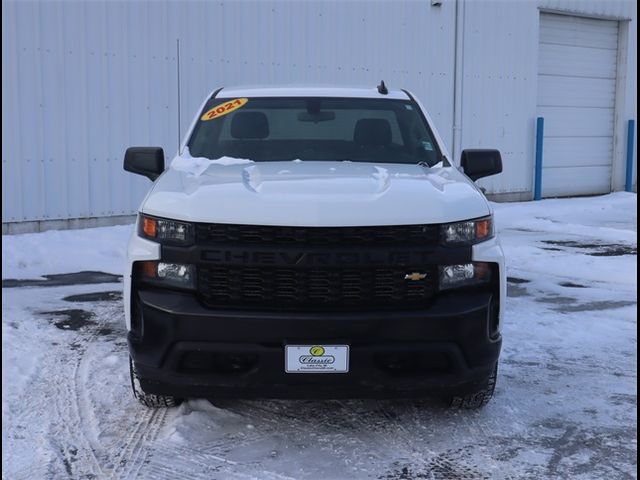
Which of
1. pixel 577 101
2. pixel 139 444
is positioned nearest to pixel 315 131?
pixel 139 444

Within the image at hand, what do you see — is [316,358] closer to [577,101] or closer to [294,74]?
[294,74]

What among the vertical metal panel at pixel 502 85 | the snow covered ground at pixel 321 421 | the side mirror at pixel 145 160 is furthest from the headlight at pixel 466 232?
the vertical metal panel at pixel 502 85

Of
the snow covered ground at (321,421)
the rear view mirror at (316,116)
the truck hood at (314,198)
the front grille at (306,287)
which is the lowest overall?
the snow covered ground at (321,421)

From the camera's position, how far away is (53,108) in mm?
9156

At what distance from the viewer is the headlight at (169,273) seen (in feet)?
10.6

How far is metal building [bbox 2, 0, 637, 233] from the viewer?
9062 millimetres

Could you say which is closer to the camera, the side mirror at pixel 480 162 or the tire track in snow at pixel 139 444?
the tire track in snow at pixel 139 444

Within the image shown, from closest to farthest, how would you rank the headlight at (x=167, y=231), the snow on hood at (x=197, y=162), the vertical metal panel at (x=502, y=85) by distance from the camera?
the headlight at (x=167, y=231), the snow on hood at (x=197, y=162), the vertical metal panel at (x=502, y=85)

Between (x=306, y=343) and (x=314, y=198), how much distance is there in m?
0.64

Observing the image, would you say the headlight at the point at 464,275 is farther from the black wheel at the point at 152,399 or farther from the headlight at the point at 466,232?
the black wheel at the point at 152,399

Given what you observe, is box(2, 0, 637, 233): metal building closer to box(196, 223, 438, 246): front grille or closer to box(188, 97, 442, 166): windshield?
box(188, 97, 442, 166): windshield

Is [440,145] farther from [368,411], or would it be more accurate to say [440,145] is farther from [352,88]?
[368,411]

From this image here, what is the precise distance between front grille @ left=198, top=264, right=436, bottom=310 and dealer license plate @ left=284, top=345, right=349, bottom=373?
0.58 ft

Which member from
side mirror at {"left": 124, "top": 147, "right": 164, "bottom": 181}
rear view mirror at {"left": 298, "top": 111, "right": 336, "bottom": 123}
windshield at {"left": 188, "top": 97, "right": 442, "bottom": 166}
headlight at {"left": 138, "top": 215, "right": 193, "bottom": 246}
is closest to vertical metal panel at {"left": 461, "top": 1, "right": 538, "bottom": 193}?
windshield at {"left": 188, "top": 97, "right": 442, "bottom": 166}
